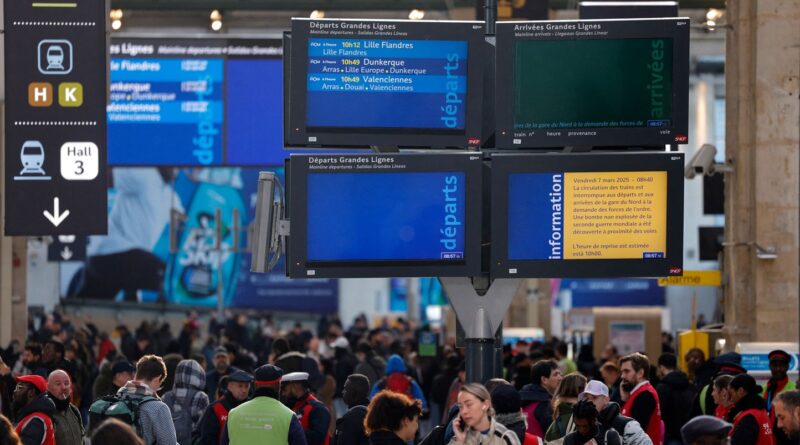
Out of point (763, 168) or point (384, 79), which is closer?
point (384, 79)

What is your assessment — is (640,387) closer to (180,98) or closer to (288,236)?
(288,236)

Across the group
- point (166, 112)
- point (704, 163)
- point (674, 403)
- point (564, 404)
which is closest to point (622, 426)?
point (564, 404)

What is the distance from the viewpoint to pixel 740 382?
9.51m

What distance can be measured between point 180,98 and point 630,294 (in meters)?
29.8

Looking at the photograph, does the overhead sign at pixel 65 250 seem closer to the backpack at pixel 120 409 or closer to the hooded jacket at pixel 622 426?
the backpack at pixel 120 409

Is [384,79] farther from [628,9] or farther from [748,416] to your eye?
[628,9]

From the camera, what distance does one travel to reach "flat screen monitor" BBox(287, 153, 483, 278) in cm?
871

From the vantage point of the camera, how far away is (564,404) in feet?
30.8

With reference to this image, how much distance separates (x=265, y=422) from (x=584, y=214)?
2162 millimetres

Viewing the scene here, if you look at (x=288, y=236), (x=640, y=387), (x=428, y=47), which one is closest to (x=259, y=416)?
(x=288, y=236)

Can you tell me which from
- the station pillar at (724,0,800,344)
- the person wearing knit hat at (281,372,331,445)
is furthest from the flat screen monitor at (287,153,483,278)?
the station pillar at (724,0,800,344)

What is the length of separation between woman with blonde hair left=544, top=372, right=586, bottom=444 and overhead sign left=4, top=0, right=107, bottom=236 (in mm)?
3413

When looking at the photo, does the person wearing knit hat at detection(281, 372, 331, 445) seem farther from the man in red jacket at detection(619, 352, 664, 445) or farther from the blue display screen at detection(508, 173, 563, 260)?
the man in red jacket at detection(619, 352, 664, 445)

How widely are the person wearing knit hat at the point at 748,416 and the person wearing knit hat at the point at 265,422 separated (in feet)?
8.75
